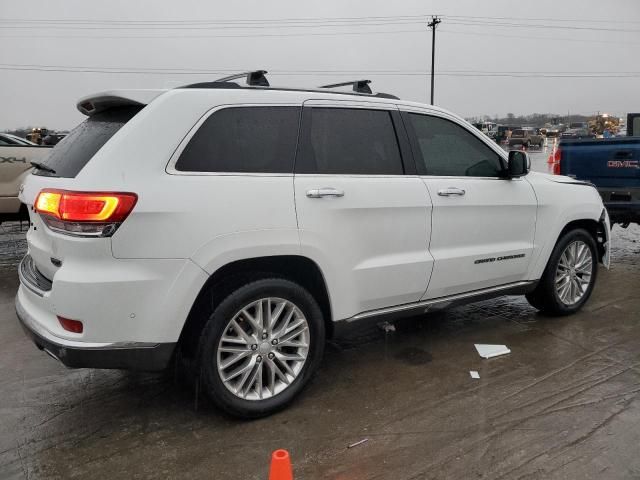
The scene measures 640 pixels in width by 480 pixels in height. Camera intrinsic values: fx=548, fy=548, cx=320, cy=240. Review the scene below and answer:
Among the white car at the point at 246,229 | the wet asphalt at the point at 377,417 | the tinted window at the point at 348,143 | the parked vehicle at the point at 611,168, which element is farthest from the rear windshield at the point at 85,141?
the parked vehicle at the point at 611,168

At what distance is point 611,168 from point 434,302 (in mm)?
4699

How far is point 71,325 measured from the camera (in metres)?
2.76

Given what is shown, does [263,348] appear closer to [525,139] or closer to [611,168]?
[611,168]

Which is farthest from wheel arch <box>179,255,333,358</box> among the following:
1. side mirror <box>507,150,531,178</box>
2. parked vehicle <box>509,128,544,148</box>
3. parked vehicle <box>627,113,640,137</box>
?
parked vehicle <box>509,128,544,148</box>

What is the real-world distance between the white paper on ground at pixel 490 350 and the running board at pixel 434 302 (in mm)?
395

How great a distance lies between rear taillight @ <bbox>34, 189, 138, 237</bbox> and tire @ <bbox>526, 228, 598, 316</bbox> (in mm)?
3677

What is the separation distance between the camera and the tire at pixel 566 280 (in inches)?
191

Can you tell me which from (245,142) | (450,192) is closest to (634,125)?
(450,192)

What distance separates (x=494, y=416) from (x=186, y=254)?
202cm

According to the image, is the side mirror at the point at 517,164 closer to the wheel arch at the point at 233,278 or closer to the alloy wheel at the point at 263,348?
the wheel arch at the point at 233,278

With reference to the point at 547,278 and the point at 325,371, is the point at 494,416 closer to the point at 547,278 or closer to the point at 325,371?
the point at 325,371

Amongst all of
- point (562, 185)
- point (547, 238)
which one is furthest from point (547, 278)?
point (562, 185)

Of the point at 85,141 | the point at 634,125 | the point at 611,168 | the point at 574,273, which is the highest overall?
the point at 634,125

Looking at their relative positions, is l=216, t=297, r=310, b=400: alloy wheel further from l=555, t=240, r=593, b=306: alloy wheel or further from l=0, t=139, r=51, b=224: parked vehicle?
l=0, t=139, r=51, b=224: parked vehicle
